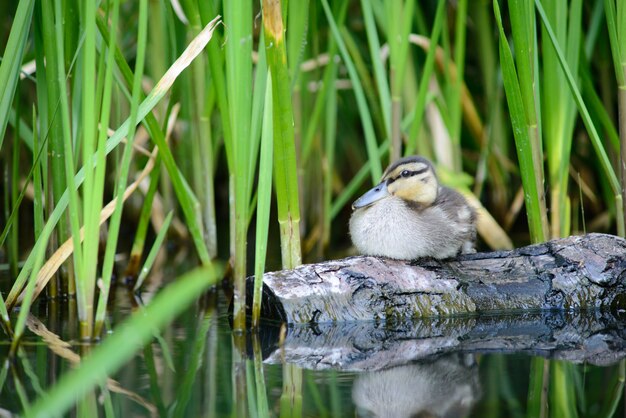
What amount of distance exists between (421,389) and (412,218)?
1.10 metres

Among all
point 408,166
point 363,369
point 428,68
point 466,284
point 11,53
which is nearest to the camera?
point 363,369

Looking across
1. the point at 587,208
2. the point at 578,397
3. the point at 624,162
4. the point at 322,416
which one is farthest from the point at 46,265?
the point at 587,208

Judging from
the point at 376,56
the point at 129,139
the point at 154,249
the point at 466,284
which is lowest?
the point at 466,284

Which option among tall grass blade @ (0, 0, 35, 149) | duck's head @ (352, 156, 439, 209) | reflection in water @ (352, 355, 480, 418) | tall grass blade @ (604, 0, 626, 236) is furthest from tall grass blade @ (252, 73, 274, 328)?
tall grass blade @ (604, 0, 626, 236)

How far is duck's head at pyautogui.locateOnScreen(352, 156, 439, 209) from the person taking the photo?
3918mm

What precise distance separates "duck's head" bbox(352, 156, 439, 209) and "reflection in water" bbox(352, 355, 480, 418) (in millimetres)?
994

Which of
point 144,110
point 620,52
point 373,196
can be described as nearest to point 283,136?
point 144,110

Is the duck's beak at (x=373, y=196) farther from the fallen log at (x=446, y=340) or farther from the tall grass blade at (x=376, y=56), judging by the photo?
the tall grass blade at (x=376, y=56)

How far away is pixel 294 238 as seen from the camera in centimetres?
357

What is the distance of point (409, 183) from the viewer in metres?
3.94

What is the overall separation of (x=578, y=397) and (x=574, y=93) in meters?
1.44

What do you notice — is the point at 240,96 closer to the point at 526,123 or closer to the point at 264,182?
the point at 264,182

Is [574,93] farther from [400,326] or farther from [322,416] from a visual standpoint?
[322,416]

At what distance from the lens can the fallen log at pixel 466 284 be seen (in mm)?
3529
